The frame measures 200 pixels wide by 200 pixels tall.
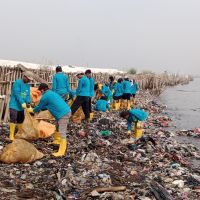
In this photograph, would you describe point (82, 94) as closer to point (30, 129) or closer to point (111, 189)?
point (30, 129)

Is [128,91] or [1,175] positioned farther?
[128,91]

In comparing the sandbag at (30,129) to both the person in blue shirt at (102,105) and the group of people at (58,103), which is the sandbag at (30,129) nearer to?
the group of people at (58,103)

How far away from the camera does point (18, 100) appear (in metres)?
8.34

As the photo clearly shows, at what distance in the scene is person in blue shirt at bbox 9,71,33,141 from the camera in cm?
831

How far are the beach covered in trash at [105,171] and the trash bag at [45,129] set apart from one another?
150 millimetres

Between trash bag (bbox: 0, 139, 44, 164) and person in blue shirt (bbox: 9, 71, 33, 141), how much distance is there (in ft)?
3.89

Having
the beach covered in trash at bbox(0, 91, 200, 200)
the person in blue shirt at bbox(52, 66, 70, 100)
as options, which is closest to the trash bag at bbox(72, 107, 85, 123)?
the beach covered in trash at bbox(0, 91, 200, 200)

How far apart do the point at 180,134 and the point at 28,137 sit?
7.11m

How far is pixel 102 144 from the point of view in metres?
9.50

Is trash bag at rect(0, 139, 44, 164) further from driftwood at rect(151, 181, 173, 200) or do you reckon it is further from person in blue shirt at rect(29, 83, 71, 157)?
driftwood at rect(151, 181, 173, 200)

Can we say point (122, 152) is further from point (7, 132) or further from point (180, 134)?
point (180, 134)

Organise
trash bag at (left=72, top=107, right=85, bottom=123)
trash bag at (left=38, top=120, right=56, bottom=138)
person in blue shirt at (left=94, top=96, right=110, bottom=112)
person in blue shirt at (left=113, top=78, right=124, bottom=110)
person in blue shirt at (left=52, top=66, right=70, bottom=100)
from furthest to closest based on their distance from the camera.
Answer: person in blue shirt at (left=113, top=78, right=124, bottom=110), person in blue shirt at (left=94, top=96, right=110, bottom=112), trash bag at (left=72, top=107, right=85, bottom=123), person in blue shirt at (left=52, top=66, right=70, bottom=100), trash bag at (left=38, top=120, right=56, bottom=138)

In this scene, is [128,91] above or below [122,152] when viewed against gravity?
above

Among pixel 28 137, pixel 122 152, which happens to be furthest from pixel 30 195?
pixel 122 152
